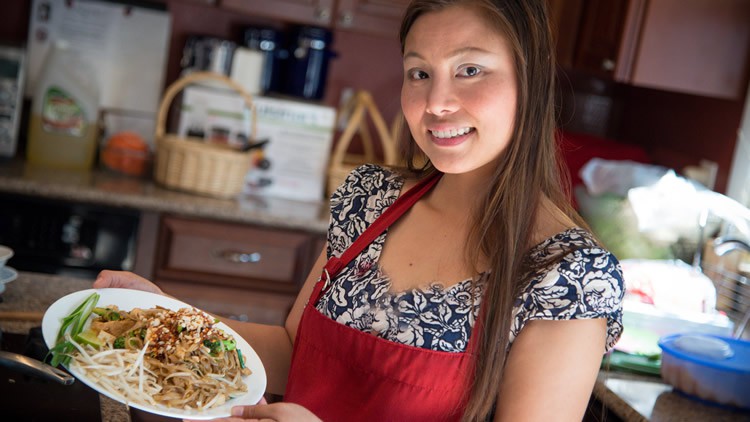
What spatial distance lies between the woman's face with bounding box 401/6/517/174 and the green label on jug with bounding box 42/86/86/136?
2.00 meters

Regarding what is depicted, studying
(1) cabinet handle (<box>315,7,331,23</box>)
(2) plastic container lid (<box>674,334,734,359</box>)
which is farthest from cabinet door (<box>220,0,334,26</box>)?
(2) plastic container lid (<box>674,334,734,359</box>)

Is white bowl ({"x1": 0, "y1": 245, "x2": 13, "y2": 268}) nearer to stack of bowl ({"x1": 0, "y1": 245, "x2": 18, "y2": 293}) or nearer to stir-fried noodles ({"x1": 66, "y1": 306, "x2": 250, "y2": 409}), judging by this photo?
stack of bowl ({"x1": 0, "y1": 245, "x2": 18, "y2": 293})

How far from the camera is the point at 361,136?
3465 mm

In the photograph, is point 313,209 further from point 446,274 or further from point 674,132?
point 446,274

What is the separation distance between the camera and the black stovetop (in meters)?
1.17

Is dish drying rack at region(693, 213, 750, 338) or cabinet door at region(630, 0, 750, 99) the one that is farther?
cabinet door at region(630, 0, 750, 99)

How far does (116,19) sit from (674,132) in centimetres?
197

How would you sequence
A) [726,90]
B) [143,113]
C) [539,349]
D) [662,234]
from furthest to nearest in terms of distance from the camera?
[143,113] → [726,90] → [662,234] → [539,349]

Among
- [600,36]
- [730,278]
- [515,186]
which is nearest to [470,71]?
[515,186]

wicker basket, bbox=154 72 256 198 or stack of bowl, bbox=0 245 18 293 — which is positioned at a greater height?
wicker basket, bbox=154 72 256 198

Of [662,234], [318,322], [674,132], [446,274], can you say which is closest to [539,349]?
[446,274]

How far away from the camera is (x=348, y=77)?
3.47 m

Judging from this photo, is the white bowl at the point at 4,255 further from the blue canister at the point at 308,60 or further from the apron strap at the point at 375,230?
the blue canister at the point at 308,60

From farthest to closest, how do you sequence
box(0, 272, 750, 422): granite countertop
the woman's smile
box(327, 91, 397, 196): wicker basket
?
box(327, 91, 397, 196): wicker basket
box(0, 272, 750, 422): granite countertop
the woman's smile
